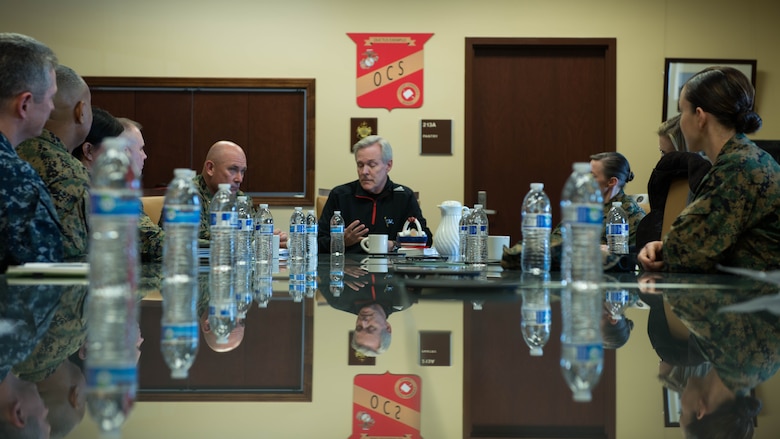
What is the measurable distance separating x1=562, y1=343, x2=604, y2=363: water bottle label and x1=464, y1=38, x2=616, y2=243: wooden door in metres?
5.57

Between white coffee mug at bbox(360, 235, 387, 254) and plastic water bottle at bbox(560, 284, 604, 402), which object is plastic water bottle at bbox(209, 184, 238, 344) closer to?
plastic water bottle at bbox(560, 284, 604, 402)

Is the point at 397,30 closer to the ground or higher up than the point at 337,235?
higher up

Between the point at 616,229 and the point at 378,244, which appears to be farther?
the point at 616,229

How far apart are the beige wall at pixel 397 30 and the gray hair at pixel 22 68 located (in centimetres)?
397

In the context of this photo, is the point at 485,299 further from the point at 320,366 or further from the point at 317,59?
the point at 317,59

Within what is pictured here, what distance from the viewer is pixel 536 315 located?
3.99 ft

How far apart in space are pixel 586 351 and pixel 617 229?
326cm

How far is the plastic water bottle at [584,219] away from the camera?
1.33m

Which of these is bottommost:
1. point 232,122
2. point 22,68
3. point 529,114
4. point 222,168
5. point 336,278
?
point 336,278

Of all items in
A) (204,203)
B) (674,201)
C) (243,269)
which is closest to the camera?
(243,269)

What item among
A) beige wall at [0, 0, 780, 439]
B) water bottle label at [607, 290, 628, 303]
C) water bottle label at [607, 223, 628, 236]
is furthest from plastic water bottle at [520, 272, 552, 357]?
beige wall at [0, 0, 780, 439]

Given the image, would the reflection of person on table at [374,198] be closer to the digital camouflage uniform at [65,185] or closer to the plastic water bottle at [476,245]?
the plastic water bottle at [476,245]

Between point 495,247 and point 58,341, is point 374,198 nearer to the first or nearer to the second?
point 495,247

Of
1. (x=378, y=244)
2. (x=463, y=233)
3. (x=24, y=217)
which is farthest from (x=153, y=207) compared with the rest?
(x=24, y=217)
